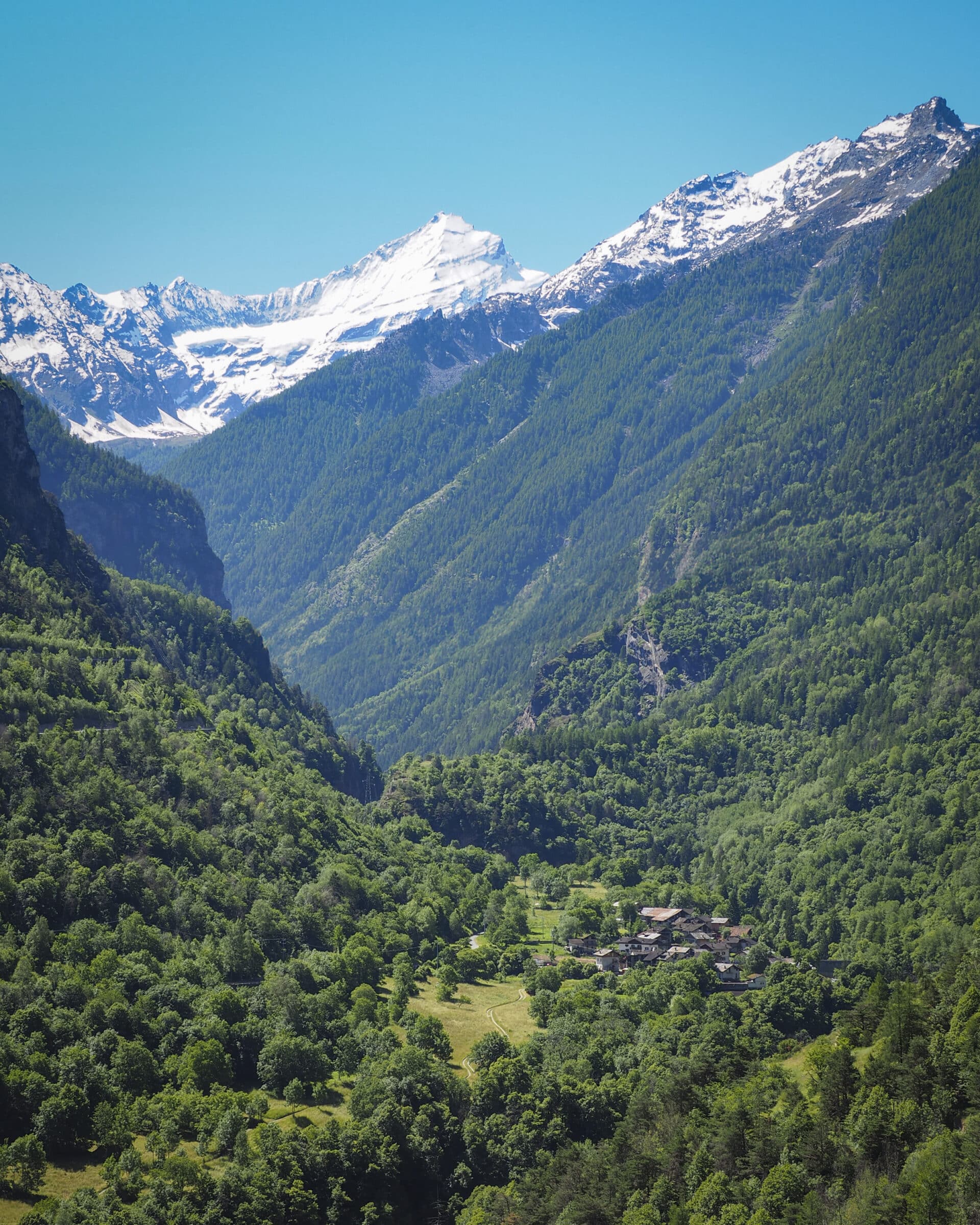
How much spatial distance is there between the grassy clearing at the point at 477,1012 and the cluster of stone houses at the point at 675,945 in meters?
13.9

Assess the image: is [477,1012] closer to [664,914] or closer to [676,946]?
[676,946]

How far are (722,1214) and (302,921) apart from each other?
7775 centimetres

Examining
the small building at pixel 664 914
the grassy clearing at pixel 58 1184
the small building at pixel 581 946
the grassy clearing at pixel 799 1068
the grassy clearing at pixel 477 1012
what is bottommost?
the grassy clearing at pixel 799 1068

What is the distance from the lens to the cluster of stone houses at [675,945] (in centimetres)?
16675

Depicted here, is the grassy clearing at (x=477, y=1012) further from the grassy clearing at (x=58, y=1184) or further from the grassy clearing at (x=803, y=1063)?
the grassy clearing at (x=58, y=1184)

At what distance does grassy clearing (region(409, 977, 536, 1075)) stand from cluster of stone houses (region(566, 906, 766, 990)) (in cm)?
1392

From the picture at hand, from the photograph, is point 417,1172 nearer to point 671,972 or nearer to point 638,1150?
point 638,1150

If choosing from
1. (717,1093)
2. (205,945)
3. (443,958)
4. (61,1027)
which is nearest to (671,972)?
(443,958)

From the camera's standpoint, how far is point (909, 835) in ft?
643

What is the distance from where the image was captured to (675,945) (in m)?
176

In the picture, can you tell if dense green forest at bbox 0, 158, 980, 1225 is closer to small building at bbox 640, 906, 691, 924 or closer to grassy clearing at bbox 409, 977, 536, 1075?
grassy clearing at bbox 409, 977, 536, 1075

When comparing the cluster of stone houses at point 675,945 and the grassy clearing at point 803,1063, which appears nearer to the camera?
the grassy clearing at point 803,1063

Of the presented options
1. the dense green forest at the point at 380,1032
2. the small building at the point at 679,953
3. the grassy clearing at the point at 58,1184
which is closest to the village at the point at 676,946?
the small building at the point at 679,953

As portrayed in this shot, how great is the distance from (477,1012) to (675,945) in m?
34.9
